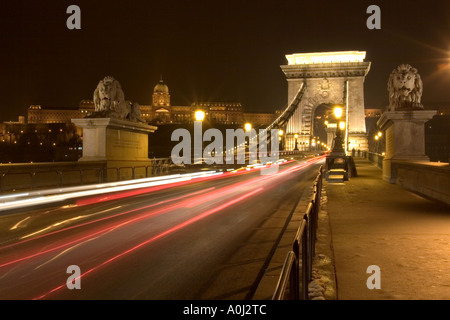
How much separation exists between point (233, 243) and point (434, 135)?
12201 centimetres

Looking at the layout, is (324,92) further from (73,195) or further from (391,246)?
(391,246)

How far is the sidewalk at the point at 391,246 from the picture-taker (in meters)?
5.37

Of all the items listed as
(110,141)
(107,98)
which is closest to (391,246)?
(110,141)

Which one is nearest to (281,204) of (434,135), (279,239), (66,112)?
(279,239)

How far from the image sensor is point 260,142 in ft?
253

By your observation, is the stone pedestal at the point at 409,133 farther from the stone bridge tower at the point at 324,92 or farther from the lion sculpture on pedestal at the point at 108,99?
the stone bridge tower at the point at 324,92

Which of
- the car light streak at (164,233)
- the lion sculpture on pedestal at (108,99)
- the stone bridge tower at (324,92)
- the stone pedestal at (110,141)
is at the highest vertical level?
the stone bridge tower at (324,92)

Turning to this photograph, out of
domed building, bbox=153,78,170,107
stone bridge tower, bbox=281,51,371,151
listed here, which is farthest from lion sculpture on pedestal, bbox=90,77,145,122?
domed building, bbox=153,78,170,107

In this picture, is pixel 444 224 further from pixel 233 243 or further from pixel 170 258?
pixel 170 258

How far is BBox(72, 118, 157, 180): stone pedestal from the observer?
818 inches

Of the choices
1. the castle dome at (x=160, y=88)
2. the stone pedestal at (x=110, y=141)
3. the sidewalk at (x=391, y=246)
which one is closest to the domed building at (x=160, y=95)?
the castle dome at (x=160, y=88)

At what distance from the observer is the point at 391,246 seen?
7.51 m

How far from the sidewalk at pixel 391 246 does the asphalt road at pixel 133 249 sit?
3.73 ft

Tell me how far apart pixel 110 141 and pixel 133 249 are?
14024 millimetres
